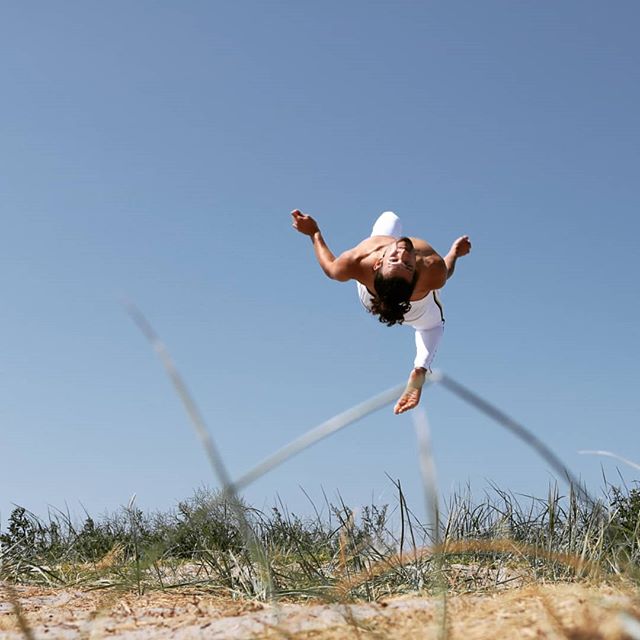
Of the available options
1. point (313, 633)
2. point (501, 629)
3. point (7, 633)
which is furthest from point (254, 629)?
point (7, 633)

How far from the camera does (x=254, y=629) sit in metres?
3.48

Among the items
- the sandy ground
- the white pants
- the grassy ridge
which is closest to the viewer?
the sandy ground

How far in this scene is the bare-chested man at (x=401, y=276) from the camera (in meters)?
6.47

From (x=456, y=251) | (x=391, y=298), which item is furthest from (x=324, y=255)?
(x=456, y=251)

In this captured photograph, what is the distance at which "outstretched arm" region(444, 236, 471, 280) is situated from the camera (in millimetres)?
7172

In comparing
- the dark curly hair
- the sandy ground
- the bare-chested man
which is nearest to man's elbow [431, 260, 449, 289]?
the bare-chested man

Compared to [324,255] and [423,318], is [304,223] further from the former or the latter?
[423,318]

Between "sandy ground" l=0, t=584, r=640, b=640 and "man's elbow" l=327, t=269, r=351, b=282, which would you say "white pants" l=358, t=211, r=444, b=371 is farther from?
"sandy ground" l=0, t=584, r=640, b=640

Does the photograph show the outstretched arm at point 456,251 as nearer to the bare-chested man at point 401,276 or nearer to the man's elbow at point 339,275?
the bare-chested man at point 401,276

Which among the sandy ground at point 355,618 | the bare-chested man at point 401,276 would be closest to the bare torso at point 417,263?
the bare-chested man at point 401,276

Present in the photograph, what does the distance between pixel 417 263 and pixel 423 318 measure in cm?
107

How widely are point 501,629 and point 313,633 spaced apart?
72cm

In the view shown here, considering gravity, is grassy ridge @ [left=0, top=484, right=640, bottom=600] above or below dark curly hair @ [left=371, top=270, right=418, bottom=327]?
below

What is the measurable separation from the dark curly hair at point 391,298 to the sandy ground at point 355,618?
2748mm
